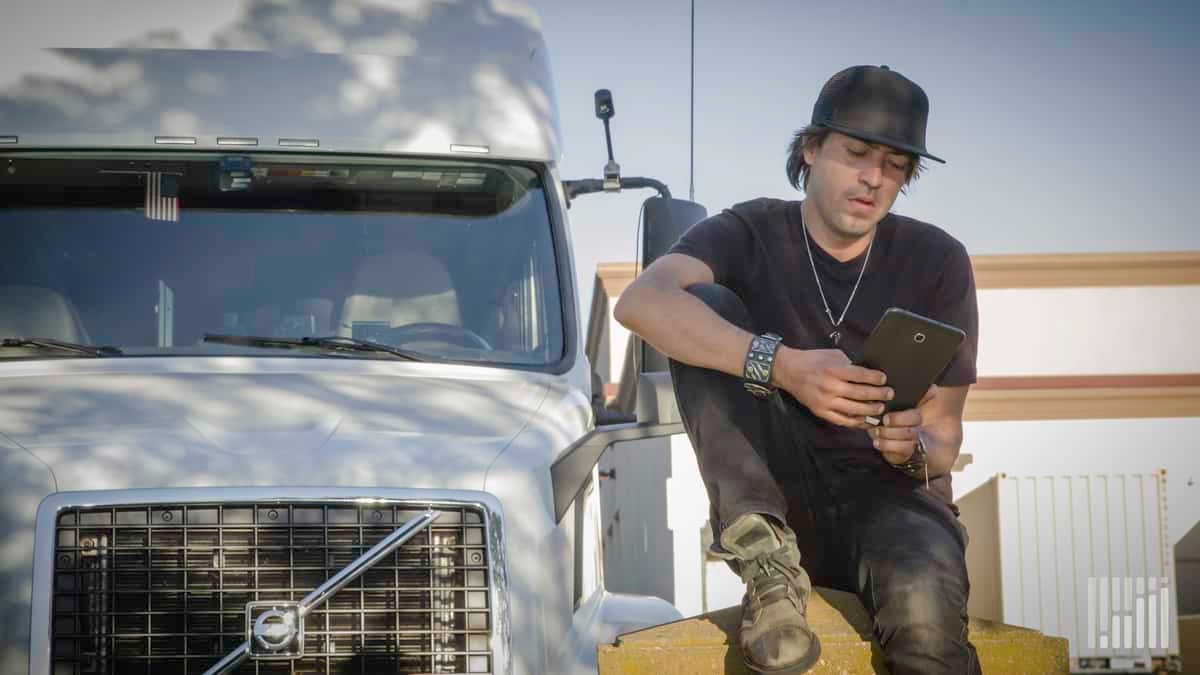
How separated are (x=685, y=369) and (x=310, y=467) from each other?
1.09 meters

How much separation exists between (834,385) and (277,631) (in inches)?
61.3

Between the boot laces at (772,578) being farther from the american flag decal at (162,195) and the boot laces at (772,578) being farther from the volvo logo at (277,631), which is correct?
the american flag decal at (162,195)

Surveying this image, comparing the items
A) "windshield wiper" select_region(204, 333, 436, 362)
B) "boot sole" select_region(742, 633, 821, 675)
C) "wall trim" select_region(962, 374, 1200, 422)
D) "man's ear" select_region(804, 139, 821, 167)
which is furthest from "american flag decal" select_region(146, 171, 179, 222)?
"wall trim" select_region(962, 374, 1200, 422)

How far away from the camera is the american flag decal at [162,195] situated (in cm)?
508

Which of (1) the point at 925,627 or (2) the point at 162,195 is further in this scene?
(2) the point at 162,195

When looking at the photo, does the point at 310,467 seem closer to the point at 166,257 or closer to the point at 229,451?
the point at 229,451

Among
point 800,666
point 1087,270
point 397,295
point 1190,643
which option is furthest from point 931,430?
point 1087,270

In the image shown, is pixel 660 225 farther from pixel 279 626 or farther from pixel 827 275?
pixel 279 626

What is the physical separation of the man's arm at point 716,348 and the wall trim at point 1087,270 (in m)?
16.5

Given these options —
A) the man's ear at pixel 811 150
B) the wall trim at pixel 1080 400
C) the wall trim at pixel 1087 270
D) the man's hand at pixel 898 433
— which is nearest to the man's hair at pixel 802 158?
the man's ear at pixel 811 150

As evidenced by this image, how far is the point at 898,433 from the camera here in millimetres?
3957

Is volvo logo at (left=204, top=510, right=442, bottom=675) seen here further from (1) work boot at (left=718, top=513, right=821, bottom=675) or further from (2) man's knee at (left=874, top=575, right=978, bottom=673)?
(2) man's knee at (left=874, top=575, right=978, bottom=673)

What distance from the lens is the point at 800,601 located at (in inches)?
148

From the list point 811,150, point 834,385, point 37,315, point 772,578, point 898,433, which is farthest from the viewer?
point 37,315
